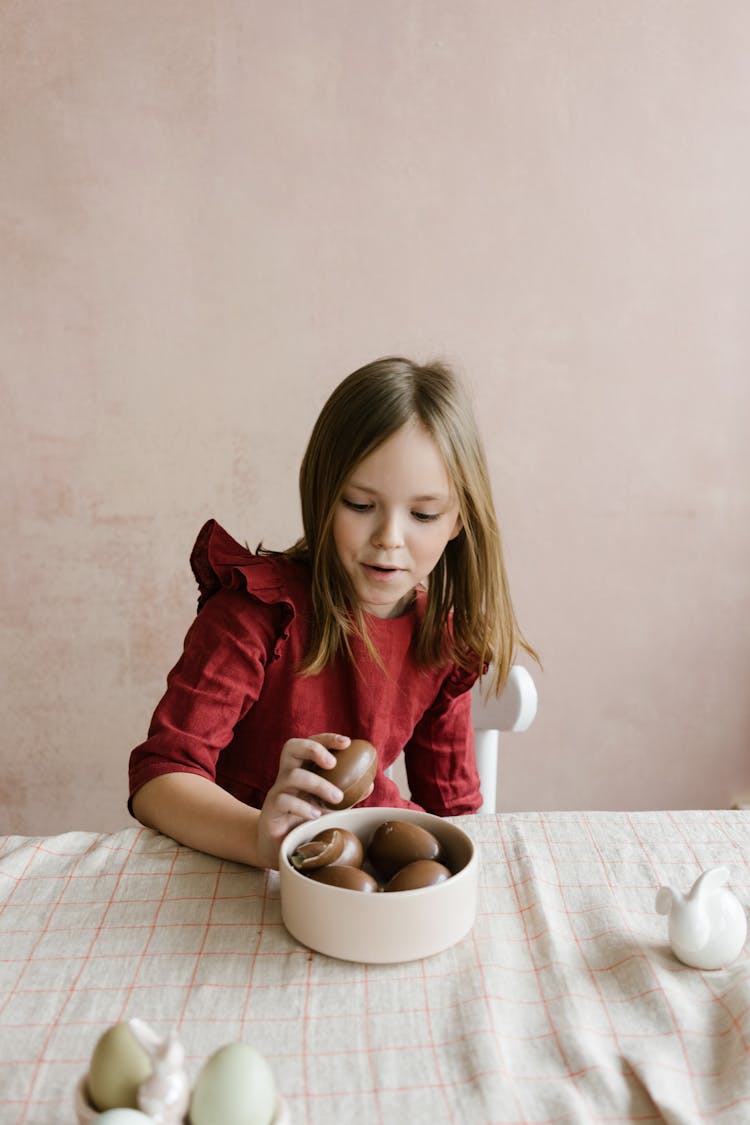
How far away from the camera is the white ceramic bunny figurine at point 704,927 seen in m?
0.70

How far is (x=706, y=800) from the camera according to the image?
213 cm

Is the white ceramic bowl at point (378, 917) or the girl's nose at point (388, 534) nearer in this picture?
the white ceramic bowl at point (378, 917)

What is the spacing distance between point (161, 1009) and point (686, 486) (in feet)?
5.24

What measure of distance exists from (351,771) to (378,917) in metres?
0.17

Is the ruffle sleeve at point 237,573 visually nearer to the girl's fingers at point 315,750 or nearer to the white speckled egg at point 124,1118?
the girl's fingers at point 315,750

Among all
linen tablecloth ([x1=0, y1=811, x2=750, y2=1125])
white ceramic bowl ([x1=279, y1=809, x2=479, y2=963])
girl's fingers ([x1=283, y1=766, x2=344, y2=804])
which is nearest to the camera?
linen tablecloth ([x1=0, y1=811, x2=750, y2=1125])

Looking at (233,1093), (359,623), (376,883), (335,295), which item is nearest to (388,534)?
(359,623)

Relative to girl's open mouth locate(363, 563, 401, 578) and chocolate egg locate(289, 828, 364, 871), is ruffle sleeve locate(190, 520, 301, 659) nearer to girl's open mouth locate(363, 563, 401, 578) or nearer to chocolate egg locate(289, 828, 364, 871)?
girl's open mouth locate(363, 563, 401, 578)

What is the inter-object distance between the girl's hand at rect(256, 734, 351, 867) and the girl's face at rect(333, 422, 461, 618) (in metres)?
0.27

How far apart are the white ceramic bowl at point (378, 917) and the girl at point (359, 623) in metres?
0.18

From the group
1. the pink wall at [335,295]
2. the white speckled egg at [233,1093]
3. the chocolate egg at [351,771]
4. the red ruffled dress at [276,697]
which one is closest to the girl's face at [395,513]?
the red ruffled dress at [276,697]

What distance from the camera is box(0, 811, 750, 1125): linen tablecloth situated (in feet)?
1.89

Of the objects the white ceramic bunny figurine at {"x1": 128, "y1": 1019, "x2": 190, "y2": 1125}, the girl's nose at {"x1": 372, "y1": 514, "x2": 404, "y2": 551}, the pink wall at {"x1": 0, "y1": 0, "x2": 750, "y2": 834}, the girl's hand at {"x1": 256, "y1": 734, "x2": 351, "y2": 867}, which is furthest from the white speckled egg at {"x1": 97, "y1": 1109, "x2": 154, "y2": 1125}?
the pink wall at {"x1": 0, "y1": 0, "x2": 750, "y2": 834}

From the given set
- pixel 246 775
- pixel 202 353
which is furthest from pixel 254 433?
pixel 246 775
